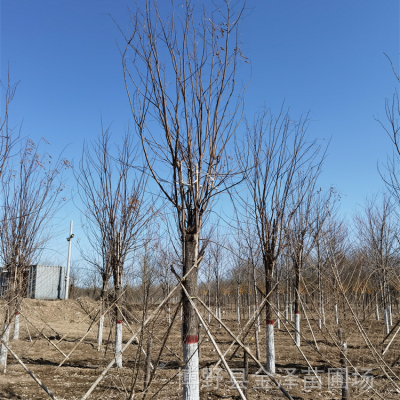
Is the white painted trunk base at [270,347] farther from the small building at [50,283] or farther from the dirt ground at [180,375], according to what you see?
the small building at [50,283]

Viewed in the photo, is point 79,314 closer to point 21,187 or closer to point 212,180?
point 21,187

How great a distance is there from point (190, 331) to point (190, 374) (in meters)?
0.38

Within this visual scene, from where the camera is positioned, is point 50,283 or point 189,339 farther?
point 50,283

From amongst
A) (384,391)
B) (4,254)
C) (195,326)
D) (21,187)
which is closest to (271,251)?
(384,391)

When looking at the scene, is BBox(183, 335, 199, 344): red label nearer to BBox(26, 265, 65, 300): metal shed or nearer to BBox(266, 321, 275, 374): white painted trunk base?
BBox(266, 321, 275, 374): white painted trunk base

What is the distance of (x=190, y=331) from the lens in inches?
134

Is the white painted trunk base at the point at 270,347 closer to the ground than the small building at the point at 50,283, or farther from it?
closer to the ground

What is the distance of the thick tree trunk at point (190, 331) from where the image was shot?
3271mm

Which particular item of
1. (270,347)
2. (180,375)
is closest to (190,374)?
(180,375)

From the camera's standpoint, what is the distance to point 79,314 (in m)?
19.7

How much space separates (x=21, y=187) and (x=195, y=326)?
550cm

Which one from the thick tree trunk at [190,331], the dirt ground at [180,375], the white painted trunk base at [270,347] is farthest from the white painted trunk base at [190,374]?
the white painted trunk base at [270,347]

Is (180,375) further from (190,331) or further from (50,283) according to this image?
(50,283)

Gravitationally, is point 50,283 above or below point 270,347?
above
